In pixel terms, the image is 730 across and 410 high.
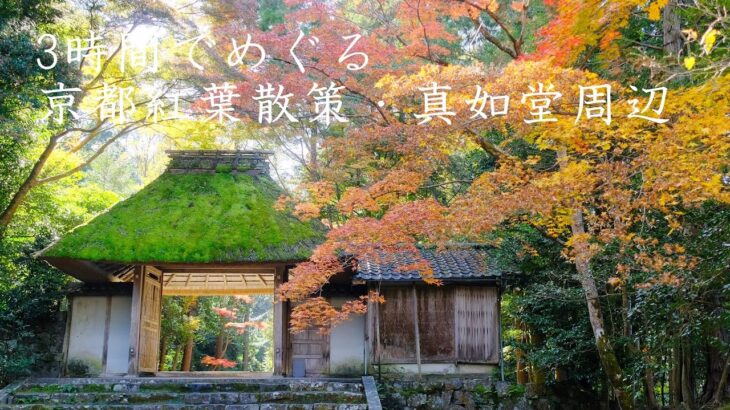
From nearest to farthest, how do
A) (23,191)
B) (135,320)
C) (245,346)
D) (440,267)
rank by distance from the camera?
(135,320) < (440,267) < (23,191) < (245,346)

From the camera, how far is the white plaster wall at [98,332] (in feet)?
40.2

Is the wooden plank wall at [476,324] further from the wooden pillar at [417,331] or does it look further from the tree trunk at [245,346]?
the tree trunk at [245,346]

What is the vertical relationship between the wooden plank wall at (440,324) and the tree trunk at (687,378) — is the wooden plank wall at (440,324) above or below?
above

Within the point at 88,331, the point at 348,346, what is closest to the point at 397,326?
the point at 348,346

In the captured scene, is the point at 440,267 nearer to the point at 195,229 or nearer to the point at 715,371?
the point at 195,229

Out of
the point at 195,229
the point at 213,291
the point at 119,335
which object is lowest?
the point at 119,335

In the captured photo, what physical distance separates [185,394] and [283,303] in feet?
9.23

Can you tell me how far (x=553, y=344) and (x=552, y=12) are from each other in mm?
5600

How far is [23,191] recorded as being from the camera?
1265 centimetres

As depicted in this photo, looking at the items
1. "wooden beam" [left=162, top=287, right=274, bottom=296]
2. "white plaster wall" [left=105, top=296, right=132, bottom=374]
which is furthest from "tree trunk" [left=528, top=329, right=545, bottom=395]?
"white plaster wall" [left=105, top=296, right=132, bottom=374]

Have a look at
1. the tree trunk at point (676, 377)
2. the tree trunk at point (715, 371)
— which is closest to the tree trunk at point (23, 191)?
the tree trunk at point (676, 377)

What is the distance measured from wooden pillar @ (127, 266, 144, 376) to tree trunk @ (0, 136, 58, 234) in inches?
112

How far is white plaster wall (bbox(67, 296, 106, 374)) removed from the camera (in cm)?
1230

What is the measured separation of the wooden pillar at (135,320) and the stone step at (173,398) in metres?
1.68
